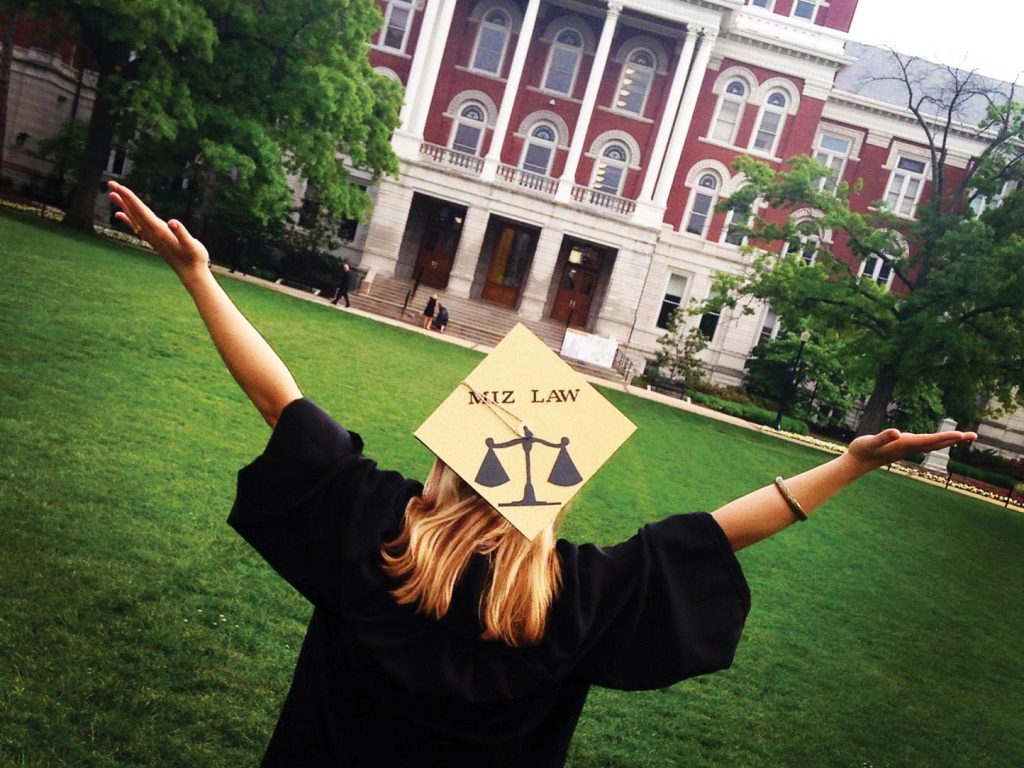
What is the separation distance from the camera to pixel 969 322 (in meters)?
21.4

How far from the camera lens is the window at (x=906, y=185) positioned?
122 ft

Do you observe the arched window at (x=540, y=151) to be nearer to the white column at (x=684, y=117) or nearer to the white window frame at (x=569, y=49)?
the white window frame at (x=569, y=49)

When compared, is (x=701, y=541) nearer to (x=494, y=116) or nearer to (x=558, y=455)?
(x=558, y=455)

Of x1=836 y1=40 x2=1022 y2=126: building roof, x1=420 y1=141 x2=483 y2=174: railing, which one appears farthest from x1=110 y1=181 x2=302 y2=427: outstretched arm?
x1=836 y1=40 x2=1022 y2=126: building roof

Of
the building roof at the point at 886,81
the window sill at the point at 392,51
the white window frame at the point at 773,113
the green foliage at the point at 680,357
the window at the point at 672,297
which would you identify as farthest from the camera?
the building roof at the point at 886,81

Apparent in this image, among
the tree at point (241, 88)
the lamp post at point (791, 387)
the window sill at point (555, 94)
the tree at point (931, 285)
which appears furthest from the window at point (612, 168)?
the tree at point (241, 88)

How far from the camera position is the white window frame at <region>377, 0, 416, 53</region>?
3500 centimetres

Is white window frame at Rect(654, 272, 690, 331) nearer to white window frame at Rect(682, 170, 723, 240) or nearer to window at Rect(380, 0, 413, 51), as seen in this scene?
white window frame at Rect(682, 170, 723, 240)

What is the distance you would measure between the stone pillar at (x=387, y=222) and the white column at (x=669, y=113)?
9.57 meters

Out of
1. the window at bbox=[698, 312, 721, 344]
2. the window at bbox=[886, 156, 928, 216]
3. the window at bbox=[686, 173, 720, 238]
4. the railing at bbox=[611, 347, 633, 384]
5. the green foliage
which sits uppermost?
the window at bbox=[886, 156, 928, 216]

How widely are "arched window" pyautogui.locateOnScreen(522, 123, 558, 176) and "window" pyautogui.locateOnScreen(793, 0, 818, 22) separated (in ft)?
36.9

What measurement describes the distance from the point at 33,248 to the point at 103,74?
9.11 meters

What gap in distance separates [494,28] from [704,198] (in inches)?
451

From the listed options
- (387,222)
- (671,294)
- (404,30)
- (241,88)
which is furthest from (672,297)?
(241,88)
